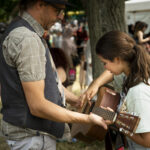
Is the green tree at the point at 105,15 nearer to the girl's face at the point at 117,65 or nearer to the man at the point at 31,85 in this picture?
the girl's face at the point at 117,65

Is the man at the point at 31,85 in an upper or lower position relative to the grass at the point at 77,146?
upper

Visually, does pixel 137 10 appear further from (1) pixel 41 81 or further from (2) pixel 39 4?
(1) pixel 41 81

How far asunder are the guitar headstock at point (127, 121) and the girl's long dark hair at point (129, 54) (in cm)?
27

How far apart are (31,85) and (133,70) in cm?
79

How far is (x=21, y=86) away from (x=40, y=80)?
0.48ft

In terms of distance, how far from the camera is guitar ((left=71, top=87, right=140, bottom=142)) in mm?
1451

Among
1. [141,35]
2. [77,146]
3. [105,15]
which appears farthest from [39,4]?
[141,35]

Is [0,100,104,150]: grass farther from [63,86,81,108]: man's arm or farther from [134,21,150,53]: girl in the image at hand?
[134,21,150,53]: girl

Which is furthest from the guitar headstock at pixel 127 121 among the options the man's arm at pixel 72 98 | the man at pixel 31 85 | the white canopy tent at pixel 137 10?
the white canopy tent at pixel 137 10

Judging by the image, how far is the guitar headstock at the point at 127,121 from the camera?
141 cm

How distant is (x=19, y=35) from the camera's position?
1.33m

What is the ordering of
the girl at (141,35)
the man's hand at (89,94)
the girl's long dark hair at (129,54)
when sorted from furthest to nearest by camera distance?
1. the girl at (141,35)
2. the man's hand at (89,94)
3. the girl's long dark hair at (129,54)

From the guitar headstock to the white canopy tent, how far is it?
21.6 ft

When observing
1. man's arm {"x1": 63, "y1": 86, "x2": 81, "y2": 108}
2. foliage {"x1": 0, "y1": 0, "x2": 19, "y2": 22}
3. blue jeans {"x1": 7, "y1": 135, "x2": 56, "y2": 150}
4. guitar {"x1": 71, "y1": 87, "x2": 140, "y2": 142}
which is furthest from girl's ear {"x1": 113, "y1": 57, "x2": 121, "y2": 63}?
foliage {"x1": 0, "y1": 0, "x2": 19, "y2": 22}
